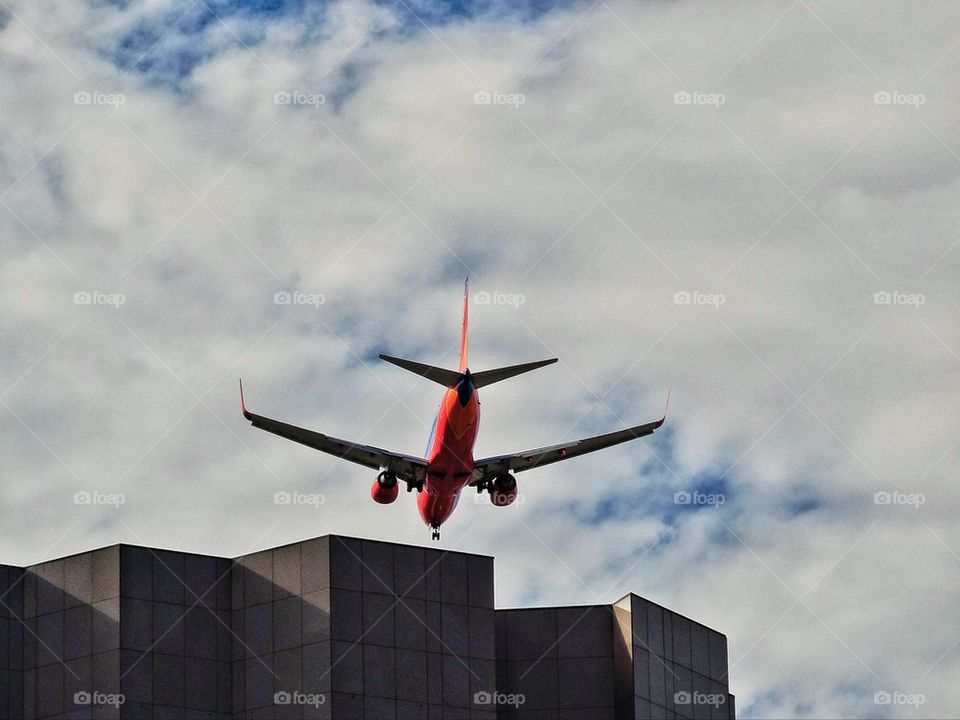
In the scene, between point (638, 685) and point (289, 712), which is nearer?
point (289, 712)

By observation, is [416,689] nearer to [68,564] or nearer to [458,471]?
[458,471]

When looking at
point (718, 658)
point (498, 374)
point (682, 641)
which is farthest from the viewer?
point (718, 658)

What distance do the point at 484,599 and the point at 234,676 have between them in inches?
535

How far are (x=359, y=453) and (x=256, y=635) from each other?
416 inches

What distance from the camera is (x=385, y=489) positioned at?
9694 cm

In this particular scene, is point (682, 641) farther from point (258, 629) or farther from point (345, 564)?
point (258, 629)

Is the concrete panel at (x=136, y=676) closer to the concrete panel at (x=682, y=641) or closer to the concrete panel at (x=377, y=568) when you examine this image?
the concrete panel at (x=377, y=568)

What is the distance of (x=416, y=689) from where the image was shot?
97250 mm

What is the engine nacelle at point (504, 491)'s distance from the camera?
9862cm

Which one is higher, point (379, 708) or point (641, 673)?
point (641, 673)

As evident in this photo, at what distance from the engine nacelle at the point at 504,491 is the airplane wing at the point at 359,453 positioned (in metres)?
3.95

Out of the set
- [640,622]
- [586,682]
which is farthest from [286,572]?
[640,622]

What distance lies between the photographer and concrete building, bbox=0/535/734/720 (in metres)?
95.2

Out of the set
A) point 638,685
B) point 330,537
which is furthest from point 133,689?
point 638,685
